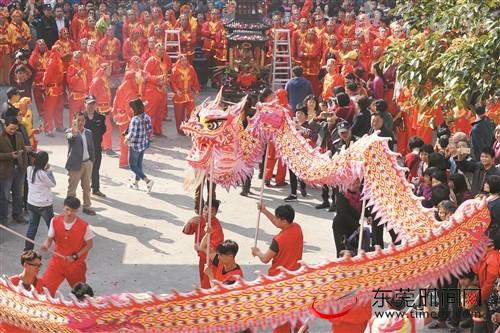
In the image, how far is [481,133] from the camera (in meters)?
14.1

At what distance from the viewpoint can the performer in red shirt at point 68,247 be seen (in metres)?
10.9

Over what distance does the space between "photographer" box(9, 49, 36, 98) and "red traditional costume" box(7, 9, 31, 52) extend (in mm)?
1968

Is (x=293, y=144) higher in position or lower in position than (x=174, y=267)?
higher

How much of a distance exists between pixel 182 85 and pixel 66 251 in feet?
28.1

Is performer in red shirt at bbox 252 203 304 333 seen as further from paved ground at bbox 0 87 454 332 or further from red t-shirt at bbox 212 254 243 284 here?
paved ground at bbox 0 87 454 332

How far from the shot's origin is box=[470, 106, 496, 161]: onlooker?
14.0 meters

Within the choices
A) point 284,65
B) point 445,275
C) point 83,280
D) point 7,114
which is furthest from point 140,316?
point 284,65

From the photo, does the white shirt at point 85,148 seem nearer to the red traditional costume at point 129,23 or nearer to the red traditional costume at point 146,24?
the red traditional costume at point 146,24

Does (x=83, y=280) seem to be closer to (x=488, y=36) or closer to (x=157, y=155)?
(x=488, y=36)

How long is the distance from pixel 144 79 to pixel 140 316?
1063cm

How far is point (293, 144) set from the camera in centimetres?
1182

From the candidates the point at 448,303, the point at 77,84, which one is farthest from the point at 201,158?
the point at 77,84

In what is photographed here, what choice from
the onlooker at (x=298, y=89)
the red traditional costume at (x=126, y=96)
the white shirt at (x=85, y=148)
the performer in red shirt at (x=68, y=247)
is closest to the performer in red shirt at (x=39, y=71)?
the red traditional costume at (x=126, y=96)

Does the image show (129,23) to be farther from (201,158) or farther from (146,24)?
(201,158)
